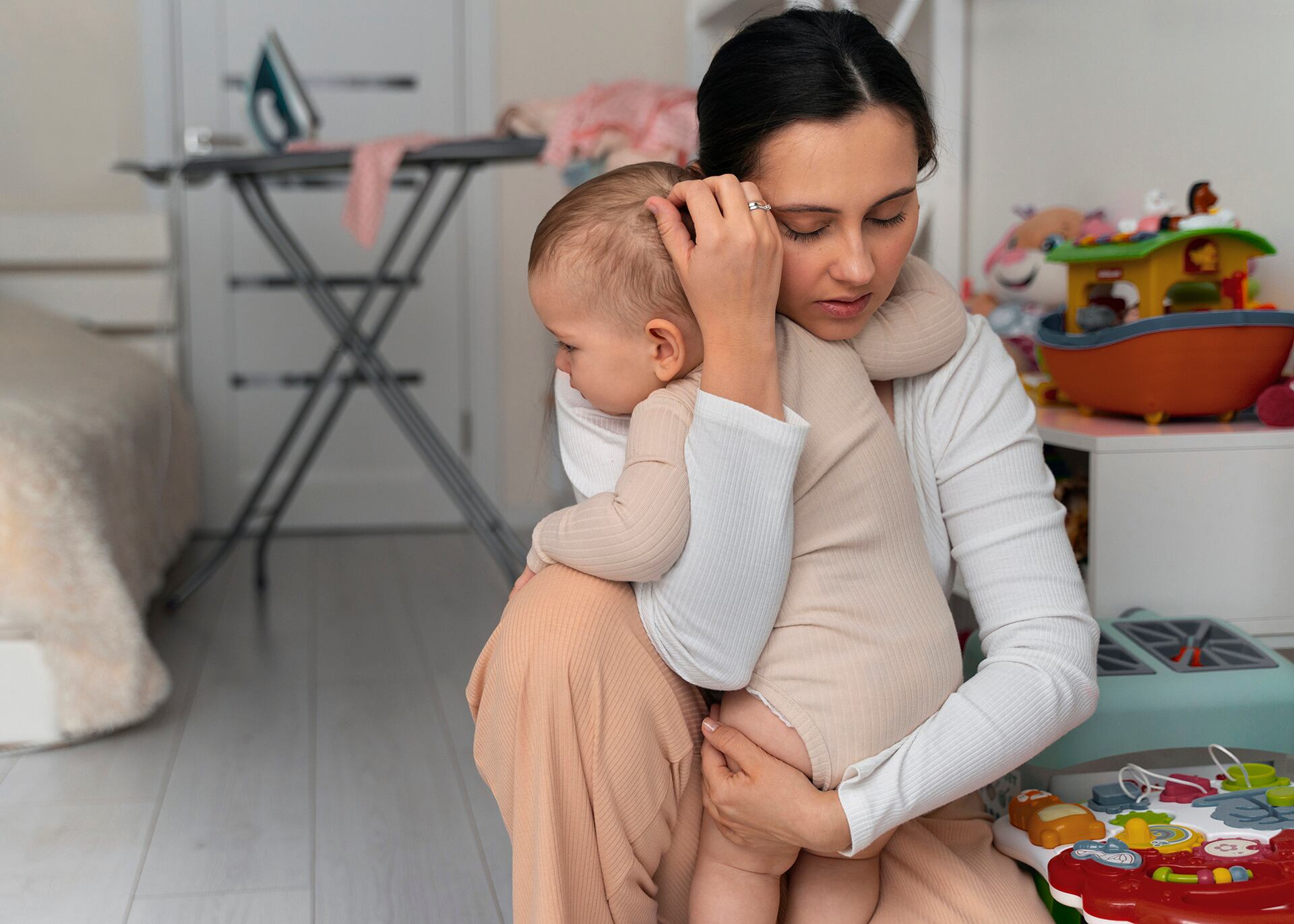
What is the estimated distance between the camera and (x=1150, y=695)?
3.58 ft

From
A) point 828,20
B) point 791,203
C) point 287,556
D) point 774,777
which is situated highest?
point 828,20

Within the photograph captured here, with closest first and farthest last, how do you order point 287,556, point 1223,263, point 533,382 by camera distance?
1. point 1223,263
2. point 287,556
3. point 533,382

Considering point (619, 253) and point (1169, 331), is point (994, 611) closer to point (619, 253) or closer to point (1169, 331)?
point (619, 253)

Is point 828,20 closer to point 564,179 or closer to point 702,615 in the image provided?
point 702,615

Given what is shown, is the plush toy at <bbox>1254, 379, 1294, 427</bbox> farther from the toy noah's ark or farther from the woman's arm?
the woman's arm

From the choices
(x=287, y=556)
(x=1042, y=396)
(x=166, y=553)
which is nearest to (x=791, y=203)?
(x=1042, y=396)

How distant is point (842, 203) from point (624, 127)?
1.26m

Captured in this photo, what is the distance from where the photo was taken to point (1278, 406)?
1357mm

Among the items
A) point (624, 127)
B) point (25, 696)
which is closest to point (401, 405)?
point (624, 127)

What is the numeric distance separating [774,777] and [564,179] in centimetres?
155

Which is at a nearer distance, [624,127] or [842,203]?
[842,203]

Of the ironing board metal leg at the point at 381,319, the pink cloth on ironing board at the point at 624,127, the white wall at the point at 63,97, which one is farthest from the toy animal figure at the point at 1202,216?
the white wall at the point at 63,97

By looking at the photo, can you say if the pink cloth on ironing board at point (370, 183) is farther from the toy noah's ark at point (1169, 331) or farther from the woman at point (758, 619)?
the woman at point (758, 619)

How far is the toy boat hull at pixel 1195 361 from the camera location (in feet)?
4.53
